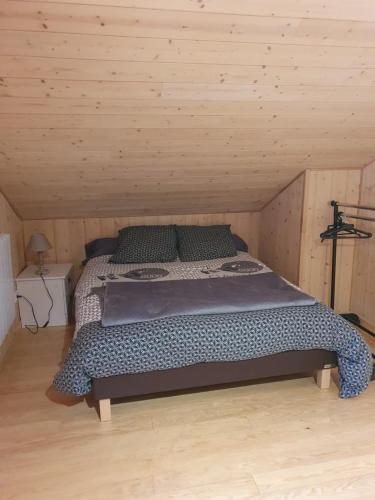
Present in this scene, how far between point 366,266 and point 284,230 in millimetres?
781

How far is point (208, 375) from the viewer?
2189mm

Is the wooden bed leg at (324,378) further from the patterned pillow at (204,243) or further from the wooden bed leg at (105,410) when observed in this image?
the patterned pillow at (204,243)

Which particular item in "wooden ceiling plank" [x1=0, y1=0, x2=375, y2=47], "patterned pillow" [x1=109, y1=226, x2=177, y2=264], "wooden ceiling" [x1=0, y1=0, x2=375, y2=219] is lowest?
"patterned pillow" [x1=109, y1=226, x2=177, y2=264]

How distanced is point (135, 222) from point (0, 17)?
229 centimetres

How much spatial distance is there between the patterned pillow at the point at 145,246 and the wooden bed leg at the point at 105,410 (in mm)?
1456

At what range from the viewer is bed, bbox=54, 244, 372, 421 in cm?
202

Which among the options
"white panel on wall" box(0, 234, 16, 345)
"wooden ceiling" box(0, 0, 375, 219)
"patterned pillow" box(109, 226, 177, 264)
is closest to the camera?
"wooden ceiling" box(0, 0, 375, 219)

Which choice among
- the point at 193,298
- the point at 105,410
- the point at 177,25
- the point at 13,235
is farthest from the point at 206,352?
the point at 13,235

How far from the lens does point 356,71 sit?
226 cm

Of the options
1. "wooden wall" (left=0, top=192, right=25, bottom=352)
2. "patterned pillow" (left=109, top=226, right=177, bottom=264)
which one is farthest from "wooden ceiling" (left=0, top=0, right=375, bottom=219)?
"patterned pillow" (left=109, top=226, right=177, bottom=264)

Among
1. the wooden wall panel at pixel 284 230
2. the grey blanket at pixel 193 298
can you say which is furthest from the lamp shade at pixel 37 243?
the wooden wall panel at pixel 284 230

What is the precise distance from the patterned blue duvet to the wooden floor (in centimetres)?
24

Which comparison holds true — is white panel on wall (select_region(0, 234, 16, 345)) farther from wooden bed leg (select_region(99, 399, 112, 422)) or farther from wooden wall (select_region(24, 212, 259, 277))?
wooden bed leg (select_region(99, 399, 112, 422))

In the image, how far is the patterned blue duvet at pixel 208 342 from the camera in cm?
201
